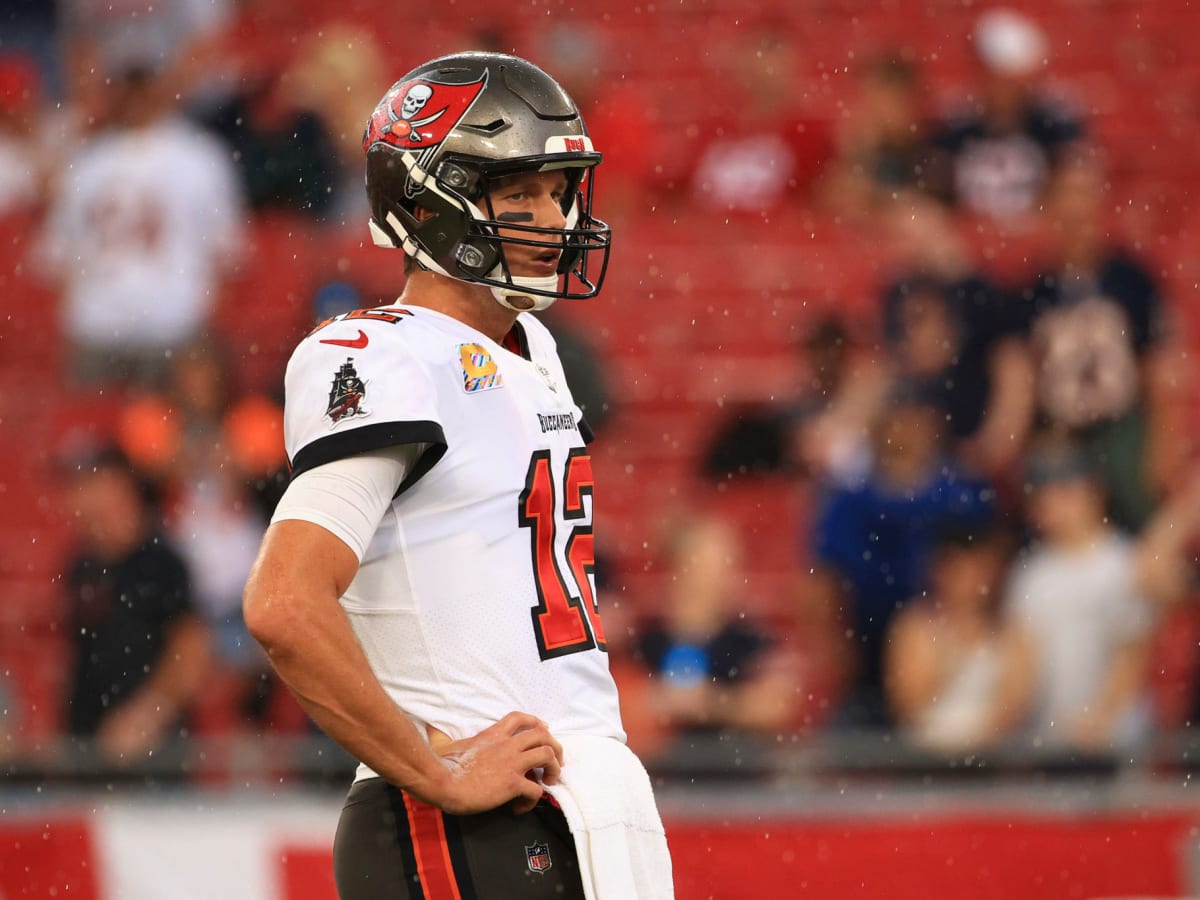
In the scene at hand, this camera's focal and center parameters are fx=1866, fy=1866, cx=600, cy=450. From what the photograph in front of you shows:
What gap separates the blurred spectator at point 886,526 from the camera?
749 centimetres

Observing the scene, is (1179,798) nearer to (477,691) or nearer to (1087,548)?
(1087,548)

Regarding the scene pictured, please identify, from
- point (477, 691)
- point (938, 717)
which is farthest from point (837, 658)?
point (477, 691)

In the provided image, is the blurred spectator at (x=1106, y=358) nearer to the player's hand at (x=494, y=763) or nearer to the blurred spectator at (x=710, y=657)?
the blurred spectator at (x=710, y=657)

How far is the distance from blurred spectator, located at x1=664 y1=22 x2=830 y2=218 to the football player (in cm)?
731

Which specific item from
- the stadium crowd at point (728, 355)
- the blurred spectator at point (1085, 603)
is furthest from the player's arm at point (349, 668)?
the blurred spectator at point (1085, 603)

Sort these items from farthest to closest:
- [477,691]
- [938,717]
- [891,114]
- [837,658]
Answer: [891,114] → [837,658] → [938,717] → [477,691]

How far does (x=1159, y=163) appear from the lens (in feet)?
38.0

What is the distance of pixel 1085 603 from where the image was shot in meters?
7.12

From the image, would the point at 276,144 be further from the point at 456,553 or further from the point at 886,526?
the point at 456,553

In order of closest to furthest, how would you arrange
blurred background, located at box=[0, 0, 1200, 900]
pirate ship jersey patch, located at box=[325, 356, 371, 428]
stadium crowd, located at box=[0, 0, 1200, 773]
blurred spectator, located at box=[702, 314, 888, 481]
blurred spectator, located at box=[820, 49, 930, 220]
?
1. pirate ship jersey patch, located at box=[325, 356, 371, 428]
2. blurred background, located at box=[0, 0, 1200, 900]
3. stadium crowd, located at box=[0, 0, 1200, 773]
4. blurred spectator, located at box=[702, 314, 888, 481]
5. blurred spectator, located at box=[820, 49, 930, 220]

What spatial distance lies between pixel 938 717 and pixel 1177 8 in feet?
22.9

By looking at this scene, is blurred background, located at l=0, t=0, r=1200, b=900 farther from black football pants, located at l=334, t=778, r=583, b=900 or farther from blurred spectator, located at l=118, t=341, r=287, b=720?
black football pants, located at l=334, t=778, r=583, b=900

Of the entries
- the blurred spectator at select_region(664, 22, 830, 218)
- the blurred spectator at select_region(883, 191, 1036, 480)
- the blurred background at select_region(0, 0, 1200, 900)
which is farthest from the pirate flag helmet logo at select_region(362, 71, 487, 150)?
the blurred spectator at select_region(664, 22, 830, 218)

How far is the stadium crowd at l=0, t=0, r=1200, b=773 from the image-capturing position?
721 centimetres
